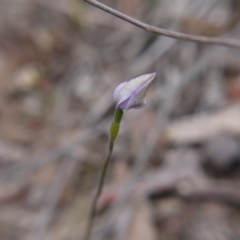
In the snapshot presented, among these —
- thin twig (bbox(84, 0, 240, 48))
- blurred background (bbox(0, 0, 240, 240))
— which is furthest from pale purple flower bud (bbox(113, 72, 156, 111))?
blurred background (bbox(0, 0, 240, 240))

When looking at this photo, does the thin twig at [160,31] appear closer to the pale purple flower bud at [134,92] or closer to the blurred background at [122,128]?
the pale purple flower bud at [134,92]

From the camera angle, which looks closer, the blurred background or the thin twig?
the thin twig

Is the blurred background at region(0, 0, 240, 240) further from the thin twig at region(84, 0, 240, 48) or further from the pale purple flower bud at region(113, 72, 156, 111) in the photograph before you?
the pale purple flower bud at region(113, 72, 156, 111)

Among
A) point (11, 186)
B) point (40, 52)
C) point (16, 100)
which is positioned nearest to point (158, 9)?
point (40, 52)

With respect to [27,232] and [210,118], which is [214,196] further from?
[27,232]

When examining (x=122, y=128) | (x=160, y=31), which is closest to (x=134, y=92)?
(x=160, y=31)

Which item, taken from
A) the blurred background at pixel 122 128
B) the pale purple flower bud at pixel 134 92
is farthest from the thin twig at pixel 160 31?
the blurred background at pixel 122 128
